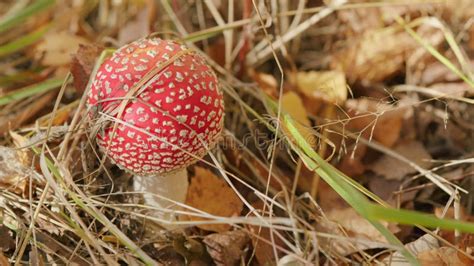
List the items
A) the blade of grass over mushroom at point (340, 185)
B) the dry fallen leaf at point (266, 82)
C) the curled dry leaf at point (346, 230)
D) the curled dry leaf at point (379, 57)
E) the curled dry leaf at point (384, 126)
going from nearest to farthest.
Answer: the blade of grass over mushroom at point (340, 185), the curled dry leaf at point (346, 230), the curled dry leaf at point (384, 126), the dry fallen leaf at point (266, 82), the curled dry leaf at point (379, 57)

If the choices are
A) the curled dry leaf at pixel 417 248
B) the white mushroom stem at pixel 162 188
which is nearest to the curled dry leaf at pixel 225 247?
the white mushroom stem at pixel 162 188

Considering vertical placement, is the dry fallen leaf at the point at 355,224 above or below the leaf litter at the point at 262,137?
below

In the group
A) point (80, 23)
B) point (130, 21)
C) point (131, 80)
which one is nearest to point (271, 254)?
point (131, 80)

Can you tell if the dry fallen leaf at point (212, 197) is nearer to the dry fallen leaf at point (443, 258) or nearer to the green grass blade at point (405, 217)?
the dry fallen leaf at point (443, 258)

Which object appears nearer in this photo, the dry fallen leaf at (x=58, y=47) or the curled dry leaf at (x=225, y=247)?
the curled dry leaf at (x=225, y=247)

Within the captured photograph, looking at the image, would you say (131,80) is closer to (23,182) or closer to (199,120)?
(199,120)

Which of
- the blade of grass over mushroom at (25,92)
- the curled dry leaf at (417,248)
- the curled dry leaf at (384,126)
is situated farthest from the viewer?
the curled dry leaf at (384,126)

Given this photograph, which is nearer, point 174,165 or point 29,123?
point 174,165

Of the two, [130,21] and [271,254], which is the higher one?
[130,21]
